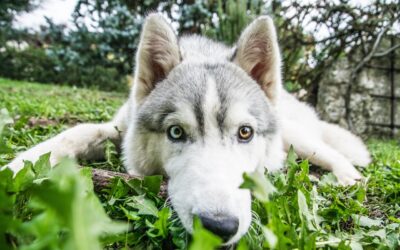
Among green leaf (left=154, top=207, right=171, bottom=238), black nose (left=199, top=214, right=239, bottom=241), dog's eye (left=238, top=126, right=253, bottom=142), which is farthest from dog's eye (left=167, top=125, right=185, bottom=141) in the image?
black nose (left=199, top=214, right=239, bottom=241)

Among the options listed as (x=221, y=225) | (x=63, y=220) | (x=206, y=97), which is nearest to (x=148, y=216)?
(x=221, y=225)

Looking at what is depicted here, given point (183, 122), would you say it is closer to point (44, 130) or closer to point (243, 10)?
point (44, 130)

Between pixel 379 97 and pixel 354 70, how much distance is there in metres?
0.89

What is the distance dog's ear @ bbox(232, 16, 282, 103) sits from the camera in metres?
2.90

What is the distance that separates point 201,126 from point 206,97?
0.21 m

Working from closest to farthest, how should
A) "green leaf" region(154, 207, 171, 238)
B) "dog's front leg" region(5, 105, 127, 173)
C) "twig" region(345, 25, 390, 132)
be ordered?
"green leaf" region(154, 207, 171, 238), "dog's front leg" region(5, 105, 127, 173), "twig" region(345, 25, 390, 132)

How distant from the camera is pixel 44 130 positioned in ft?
13.2

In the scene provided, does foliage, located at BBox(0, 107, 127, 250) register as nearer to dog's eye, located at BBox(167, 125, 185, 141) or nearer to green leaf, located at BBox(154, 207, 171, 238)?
green leaf, located at BBox(154, 207, 171, 238)

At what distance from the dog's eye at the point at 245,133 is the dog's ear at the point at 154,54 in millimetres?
851

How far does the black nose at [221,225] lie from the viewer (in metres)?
1.49

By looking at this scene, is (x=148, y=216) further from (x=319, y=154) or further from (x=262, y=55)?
(x=319, y=154)

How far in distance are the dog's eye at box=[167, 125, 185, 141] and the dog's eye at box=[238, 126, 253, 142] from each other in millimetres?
361

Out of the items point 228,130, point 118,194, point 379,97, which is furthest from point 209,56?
point 379,97

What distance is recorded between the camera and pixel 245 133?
250 centimetres
